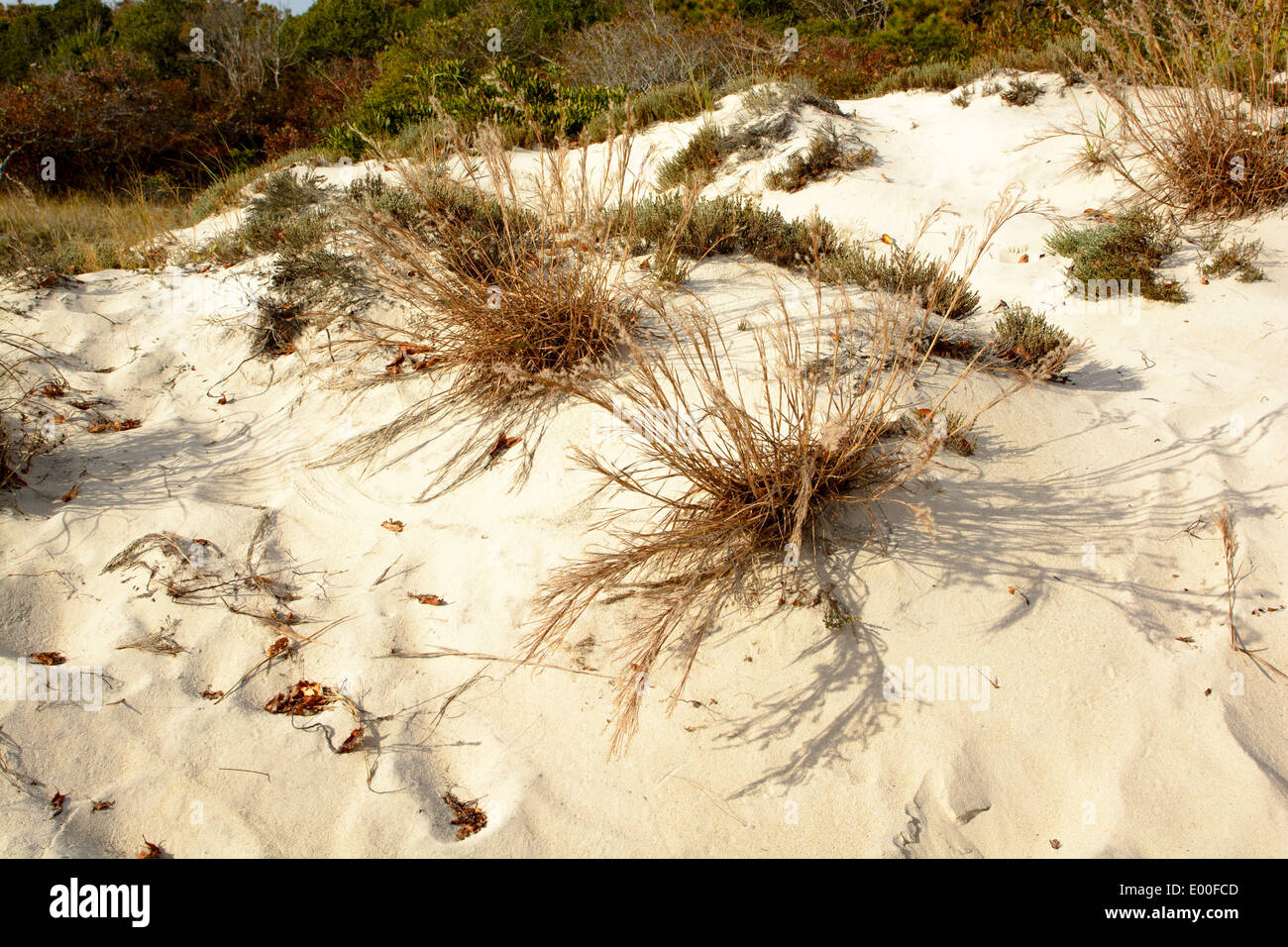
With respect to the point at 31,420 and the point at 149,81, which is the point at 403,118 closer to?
the point at 149,81

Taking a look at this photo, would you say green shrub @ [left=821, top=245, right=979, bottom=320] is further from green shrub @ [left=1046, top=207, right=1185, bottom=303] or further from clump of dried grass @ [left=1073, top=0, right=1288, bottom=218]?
clump of dried grass @ [left=1073, top=0, right=1288, bottom=218]

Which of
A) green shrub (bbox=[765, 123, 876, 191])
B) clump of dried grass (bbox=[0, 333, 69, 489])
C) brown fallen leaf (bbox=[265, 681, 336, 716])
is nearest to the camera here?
brown fallen leaf (bbox=[265, 681, 336, 716])

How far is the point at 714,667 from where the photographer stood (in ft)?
9.11

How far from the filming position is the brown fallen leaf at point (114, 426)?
4.18m

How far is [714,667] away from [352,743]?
1.34 metres

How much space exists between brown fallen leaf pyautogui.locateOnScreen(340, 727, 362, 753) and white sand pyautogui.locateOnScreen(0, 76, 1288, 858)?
56mm

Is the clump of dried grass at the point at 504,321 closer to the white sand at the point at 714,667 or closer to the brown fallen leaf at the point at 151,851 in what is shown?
the white sand at the point at 714,667

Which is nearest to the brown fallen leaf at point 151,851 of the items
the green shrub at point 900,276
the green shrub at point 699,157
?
the green shrub at point 900,276

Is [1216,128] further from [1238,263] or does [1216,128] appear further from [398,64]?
[398,64]

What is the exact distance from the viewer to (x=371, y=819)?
8.05 ft

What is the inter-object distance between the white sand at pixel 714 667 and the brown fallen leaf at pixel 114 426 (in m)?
0.08

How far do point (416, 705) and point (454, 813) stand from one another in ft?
1.50

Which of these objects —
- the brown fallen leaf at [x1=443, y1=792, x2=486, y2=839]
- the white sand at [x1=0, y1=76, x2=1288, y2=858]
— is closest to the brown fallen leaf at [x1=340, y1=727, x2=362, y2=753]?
the white sand at [x1=0, y1=76, x2=1288, y2=858]

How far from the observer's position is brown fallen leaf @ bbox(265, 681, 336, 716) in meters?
2.79
